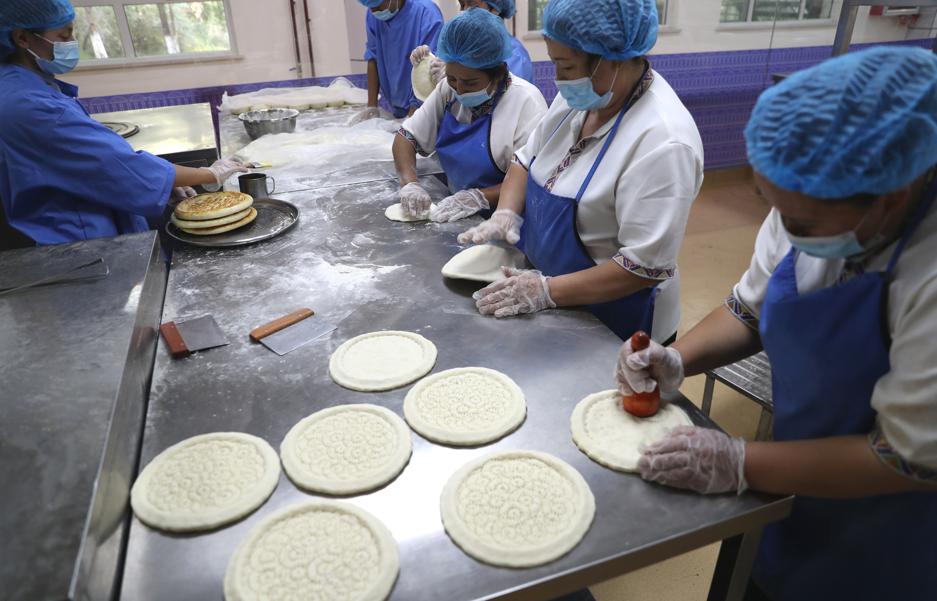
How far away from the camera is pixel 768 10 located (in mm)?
5727

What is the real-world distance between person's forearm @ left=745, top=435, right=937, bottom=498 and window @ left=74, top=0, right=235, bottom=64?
5.26m

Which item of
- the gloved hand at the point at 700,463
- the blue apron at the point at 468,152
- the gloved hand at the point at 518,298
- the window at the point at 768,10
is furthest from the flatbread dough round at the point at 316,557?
the window at the point at 768,10

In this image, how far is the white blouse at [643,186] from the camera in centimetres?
157

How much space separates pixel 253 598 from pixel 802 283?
1.16 meters

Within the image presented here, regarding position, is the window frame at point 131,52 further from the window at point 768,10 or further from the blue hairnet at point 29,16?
the window at point 768,10

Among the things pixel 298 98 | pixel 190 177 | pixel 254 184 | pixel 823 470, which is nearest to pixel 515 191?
pixel 254 184

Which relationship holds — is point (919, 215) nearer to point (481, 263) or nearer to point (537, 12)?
point (481, 263)

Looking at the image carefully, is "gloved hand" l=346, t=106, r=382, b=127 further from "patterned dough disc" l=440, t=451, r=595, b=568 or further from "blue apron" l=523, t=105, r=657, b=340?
"patterned dough disc" l=440, t=451, r=595, b=568

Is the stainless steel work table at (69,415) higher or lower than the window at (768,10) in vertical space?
lower

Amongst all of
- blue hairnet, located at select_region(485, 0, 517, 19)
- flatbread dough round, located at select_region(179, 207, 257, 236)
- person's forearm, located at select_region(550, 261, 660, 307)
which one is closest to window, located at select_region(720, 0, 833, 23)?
blue hairnet, located at select_region(485, 0, 517, 19)

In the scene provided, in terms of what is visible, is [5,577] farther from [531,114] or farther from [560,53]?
[531,114]

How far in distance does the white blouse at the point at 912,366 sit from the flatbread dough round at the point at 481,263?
1094 mm

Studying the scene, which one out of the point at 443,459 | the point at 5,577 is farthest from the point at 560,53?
the point at 5,577

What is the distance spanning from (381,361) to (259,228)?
1.18 meters
